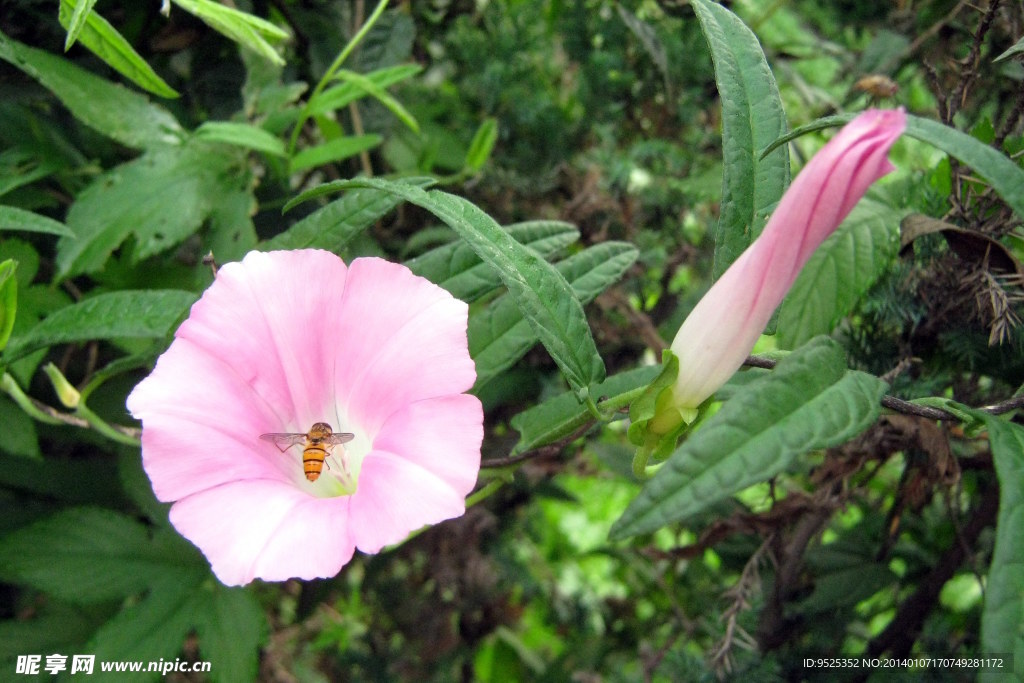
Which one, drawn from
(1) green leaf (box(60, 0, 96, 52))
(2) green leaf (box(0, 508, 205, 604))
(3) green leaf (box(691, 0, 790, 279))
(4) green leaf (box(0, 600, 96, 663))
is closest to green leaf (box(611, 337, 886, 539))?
(3) green leaf (box(691, 0, 790, 279))

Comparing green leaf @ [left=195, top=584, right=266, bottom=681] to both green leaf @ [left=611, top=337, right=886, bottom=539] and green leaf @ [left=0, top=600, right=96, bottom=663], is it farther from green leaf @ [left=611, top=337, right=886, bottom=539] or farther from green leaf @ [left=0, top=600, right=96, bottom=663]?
green leaf @ [left=611, top=337, right=886, bottom=539]

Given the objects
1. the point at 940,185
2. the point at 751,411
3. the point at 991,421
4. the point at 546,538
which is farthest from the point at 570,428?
the point at 546,538

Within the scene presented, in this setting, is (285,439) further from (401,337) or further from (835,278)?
(835,278)

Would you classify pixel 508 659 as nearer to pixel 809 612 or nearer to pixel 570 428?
pixel 809 612

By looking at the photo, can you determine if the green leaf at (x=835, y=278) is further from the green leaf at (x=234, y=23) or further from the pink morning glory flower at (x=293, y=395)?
the green leaf at (x=234, y=23)

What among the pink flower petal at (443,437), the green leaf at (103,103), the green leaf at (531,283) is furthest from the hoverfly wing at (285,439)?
the green leaf at (103,103)

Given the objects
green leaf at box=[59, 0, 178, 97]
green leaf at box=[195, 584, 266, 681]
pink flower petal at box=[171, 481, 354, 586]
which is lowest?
green leaf at box=[195, 584, 266, 681]
